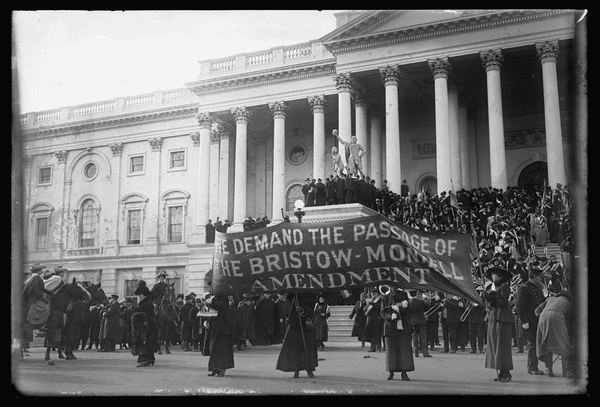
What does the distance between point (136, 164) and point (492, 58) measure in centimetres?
2507

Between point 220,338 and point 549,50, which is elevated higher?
point 549,50

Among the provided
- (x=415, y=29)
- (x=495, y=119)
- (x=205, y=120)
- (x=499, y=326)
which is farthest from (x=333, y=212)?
(x=205, y=120)

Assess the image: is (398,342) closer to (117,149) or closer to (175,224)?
(175,224)

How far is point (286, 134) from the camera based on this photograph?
134ft

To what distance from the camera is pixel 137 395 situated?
9641 millimetres

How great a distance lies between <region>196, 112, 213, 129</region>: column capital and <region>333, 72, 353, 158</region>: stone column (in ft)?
31.1

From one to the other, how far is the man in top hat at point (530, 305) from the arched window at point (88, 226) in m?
34.0

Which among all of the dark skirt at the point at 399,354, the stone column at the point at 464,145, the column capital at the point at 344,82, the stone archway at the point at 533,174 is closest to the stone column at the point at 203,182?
the column capital at the point at 344,82

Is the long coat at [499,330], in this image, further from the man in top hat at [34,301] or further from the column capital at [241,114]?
the column capital at [241,114]

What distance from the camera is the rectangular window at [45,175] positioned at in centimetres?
4283

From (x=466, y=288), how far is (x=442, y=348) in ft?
32.6
